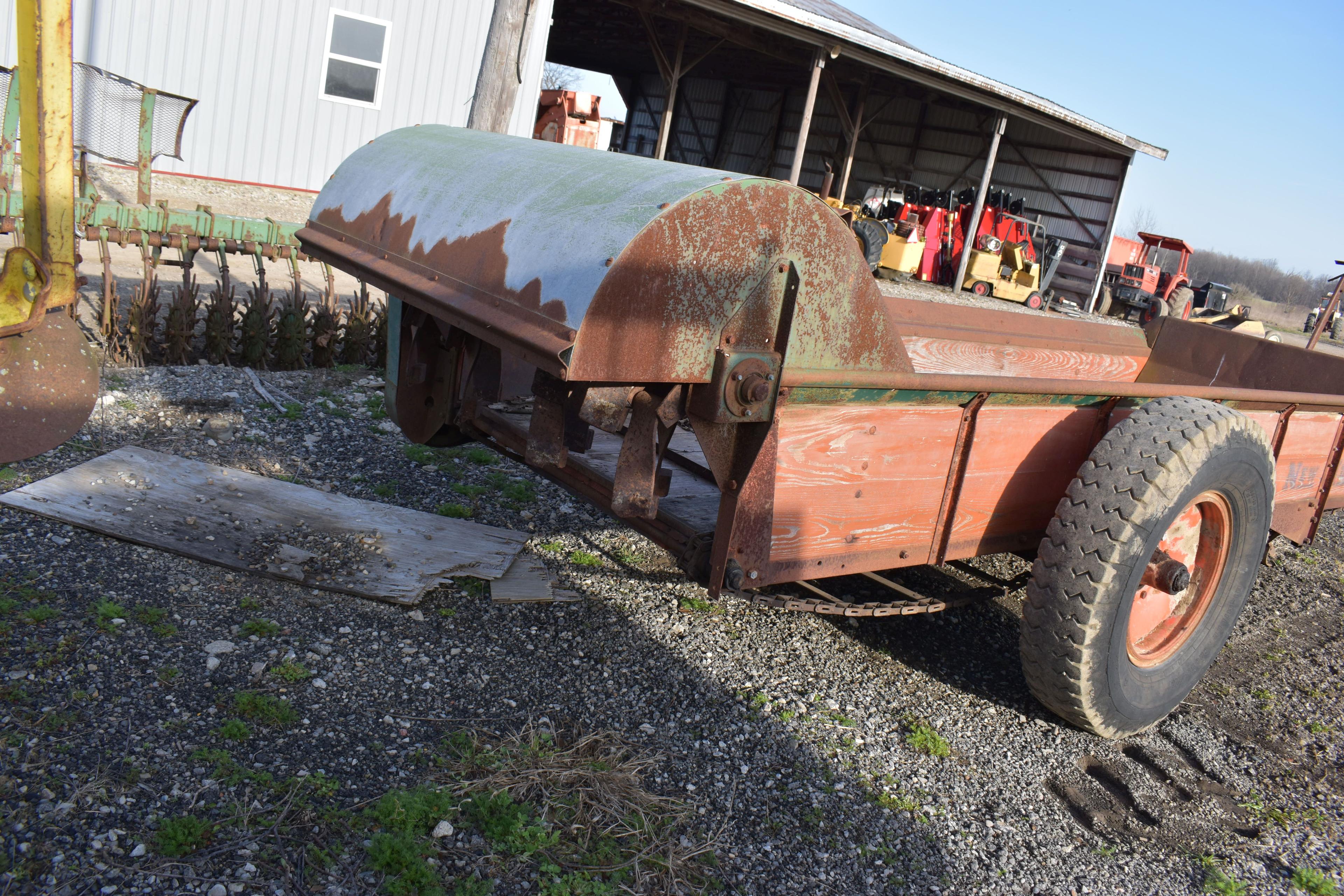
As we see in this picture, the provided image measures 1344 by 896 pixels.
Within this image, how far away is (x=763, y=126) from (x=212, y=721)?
23.0 meters

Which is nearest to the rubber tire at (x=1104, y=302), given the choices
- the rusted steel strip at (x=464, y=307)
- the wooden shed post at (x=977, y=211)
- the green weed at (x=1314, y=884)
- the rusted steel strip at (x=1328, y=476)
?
the wooden shed post at (x=977, y=211)

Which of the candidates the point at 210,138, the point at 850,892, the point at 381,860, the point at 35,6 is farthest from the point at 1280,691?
the point at 210,138

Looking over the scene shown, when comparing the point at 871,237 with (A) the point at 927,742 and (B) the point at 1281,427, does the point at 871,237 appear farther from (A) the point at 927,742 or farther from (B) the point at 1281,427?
(A) the point at 927,742

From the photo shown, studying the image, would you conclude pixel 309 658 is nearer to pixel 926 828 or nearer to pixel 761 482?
pixel 761 482

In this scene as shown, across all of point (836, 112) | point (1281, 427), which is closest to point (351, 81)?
point (1281, 427)

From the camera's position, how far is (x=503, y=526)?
406cm

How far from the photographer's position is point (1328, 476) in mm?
3943

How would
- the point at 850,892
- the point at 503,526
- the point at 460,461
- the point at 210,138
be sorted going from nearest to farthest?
1. the point at 850,892
2. the point at 503,526
3. the point at 460,461
4. the point at 210,138

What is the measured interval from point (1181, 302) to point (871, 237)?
927 cm

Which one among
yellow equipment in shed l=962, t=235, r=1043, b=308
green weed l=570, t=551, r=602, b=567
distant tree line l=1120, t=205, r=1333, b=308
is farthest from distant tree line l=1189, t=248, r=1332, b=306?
green weed l=570, t=551, r=602, b=567

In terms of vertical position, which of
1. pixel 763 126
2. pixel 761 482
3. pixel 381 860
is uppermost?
pixel 763 126

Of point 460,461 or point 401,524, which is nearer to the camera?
point 401,524

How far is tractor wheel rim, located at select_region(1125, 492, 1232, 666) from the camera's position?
3197 millimetres

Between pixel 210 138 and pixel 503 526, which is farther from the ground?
pixel 210 138
